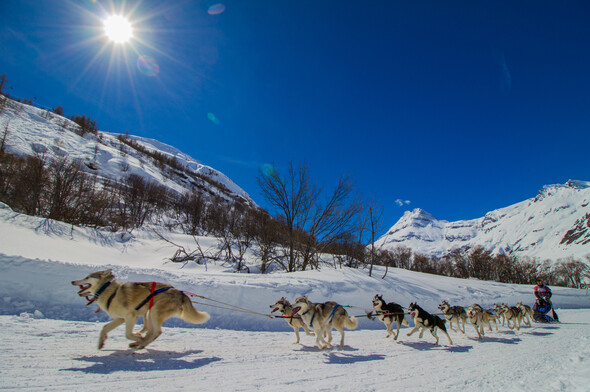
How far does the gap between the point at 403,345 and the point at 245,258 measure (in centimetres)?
1904

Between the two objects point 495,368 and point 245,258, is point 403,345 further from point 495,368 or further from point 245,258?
point 245,258

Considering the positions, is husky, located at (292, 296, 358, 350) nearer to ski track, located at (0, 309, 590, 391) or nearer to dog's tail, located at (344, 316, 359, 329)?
dog's tail, located at (344, 316, 359, 329)

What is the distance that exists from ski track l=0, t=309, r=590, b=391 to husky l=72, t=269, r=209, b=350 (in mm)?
333

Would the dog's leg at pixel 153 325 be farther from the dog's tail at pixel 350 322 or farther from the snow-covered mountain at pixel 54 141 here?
the snow-covered mountain at pixel 54 141

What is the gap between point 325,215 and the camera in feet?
55.0

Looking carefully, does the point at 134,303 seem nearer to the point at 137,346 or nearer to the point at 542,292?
the point at 137,346

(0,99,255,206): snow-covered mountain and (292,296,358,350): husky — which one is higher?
(0,99,255,206): snow-covered mountain

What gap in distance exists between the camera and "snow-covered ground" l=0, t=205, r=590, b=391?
3.34 metres

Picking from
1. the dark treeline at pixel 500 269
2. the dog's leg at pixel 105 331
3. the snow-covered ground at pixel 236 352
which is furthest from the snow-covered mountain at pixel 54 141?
the dark treeline at pixel 500 269

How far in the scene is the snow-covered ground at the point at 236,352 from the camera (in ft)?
11.0

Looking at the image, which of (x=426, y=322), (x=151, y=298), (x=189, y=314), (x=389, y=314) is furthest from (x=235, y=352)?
(x=426, y=322)

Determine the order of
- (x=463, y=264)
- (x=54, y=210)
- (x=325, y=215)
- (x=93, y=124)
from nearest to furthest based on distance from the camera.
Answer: (x=325, y=215), (x=54, y=210), (x=463, y=264), (x=93, y=124)

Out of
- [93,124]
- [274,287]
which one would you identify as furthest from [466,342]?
[93,124]

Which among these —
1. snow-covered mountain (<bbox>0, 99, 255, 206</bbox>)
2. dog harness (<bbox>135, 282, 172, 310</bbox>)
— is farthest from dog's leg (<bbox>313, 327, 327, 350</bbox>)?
snow-covered mountain (<bbox>0, 99, 255, 206</bbox>)
